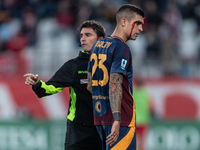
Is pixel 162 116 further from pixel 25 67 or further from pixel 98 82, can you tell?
pixel 98 82

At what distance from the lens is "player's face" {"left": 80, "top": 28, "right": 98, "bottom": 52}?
552cm

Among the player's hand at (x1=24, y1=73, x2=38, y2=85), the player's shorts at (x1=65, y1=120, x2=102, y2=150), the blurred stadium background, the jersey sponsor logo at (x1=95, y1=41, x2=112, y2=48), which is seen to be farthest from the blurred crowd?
the jersey sponsor logo at (x1=95, y1=41, x2=112, y2=48)

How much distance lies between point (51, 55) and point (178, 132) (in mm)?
4639

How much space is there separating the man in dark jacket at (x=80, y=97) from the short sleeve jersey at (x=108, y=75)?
69 cm

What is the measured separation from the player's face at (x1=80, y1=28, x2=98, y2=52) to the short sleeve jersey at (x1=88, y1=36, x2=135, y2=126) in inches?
28.9

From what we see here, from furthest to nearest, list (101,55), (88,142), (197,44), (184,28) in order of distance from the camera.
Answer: (184,28) → (197,44) → (88,142) → (101,55)

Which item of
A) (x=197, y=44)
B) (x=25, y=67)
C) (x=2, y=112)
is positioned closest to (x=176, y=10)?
(x=197, y=44)

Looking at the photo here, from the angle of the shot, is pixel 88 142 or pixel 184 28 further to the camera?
pixel 184 28

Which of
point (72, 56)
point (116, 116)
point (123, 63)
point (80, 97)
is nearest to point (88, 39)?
point (80, 97)

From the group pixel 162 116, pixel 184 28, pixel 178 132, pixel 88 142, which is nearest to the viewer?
pixel 88 142

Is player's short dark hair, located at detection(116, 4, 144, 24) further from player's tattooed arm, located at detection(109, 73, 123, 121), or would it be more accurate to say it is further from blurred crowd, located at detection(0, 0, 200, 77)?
blurred crowd, located at detection(0, 0, 200, 77)

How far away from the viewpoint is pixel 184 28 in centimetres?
1453

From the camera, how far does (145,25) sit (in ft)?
47.0

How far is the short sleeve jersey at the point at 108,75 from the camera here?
14.9 feet
